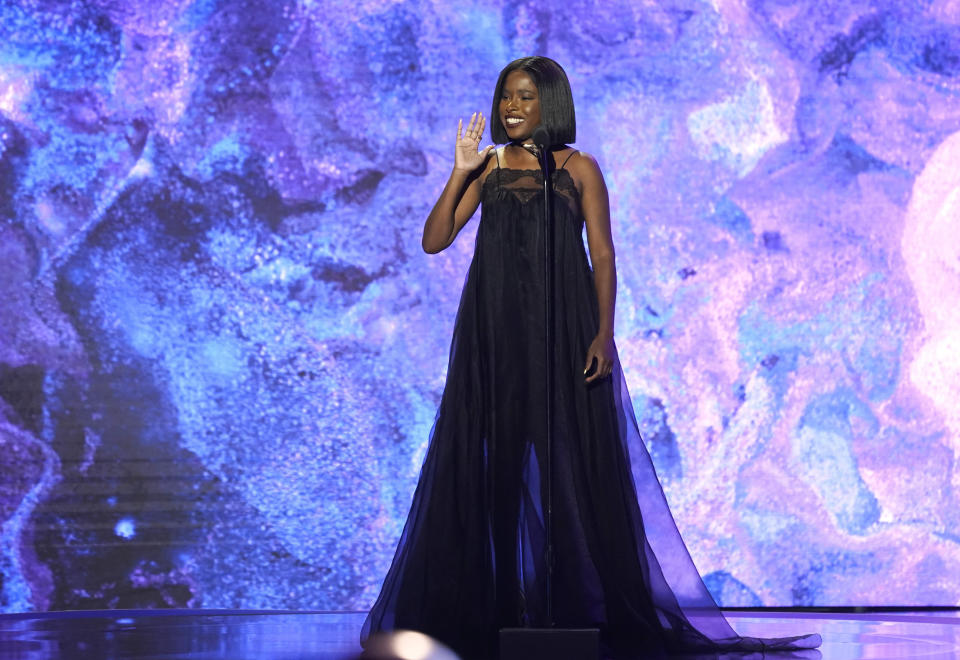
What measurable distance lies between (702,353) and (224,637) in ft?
6.70

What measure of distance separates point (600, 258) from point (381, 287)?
1614 millimetres

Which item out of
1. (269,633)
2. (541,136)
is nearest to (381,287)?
(269,633)

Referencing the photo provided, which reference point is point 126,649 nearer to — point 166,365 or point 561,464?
point 561,464

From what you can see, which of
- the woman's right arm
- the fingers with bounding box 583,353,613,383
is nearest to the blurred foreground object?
the fingers with bounding box 583,353,613,383

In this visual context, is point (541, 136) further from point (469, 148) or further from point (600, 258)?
point (600, 258)

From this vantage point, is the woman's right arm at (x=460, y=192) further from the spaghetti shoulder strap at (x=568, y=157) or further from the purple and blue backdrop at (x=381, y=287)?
the purple and blue backdrop at (x=381, y=287)

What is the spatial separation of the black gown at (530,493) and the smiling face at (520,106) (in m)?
0.10

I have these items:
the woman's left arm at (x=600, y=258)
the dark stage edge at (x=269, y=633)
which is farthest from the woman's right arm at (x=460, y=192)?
the dark stage edge at (x=269, y=633)

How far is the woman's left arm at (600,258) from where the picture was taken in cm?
262

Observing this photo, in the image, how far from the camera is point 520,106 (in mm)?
2662

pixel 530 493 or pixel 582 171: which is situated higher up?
pixel 582 171

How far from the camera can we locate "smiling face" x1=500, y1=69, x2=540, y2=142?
266cm

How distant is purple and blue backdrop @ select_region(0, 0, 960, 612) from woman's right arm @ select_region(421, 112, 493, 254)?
1.45 m

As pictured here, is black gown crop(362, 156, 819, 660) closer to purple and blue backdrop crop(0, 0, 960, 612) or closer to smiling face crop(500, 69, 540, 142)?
smiling face crop(500, 69, 540, 142)
